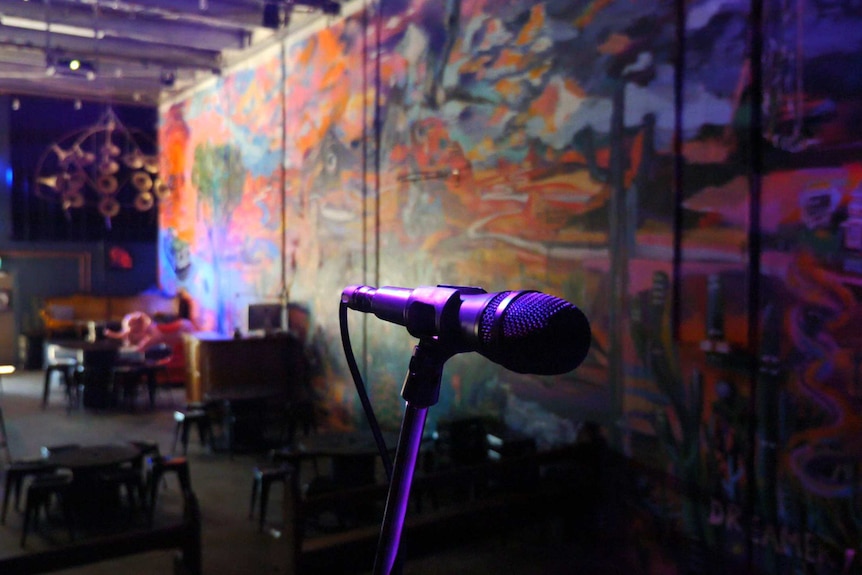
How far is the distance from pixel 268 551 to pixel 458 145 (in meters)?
3.38

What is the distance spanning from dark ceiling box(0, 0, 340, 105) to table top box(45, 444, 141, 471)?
14.4 ft

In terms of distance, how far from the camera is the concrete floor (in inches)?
186

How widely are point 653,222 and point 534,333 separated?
12.2 ft

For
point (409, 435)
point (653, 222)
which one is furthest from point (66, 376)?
point (409, 435)

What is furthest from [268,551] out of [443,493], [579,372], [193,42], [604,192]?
[193,42]

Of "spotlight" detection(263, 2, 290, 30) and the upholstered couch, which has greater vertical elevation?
"spotlight" detection(263, 2, 290, 30)

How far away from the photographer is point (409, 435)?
1.26 meters

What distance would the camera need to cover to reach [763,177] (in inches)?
156

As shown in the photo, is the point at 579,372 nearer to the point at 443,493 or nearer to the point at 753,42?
the point at 443,493

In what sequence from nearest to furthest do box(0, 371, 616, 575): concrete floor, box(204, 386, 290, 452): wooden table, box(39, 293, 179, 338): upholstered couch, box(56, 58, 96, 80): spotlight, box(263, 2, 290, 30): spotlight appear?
box(0, 371, 616, 575): concrete floor, box(204, 386, 290, 452): wooden table, box(263, 2, 290, 30): spotlight, box(56, 58, 96, 80): spotlight, box(39, 293, 179, 338): upholstered couch

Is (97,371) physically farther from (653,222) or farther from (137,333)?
(653,222)

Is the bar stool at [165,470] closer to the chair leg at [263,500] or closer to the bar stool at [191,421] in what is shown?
the chair leg at [263,500]

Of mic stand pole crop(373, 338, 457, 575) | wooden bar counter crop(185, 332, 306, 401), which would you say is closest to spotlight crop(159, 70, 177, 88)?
wooden bar counter crop(185, 332, 306, 401)

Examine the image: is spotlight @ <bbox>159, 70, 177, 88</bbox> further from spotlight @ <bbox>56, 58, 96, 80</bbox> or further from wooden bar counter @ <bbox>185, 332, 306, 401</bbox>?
wooden bar counter @ <bbox>185, 332, 306, 401</bbox>
